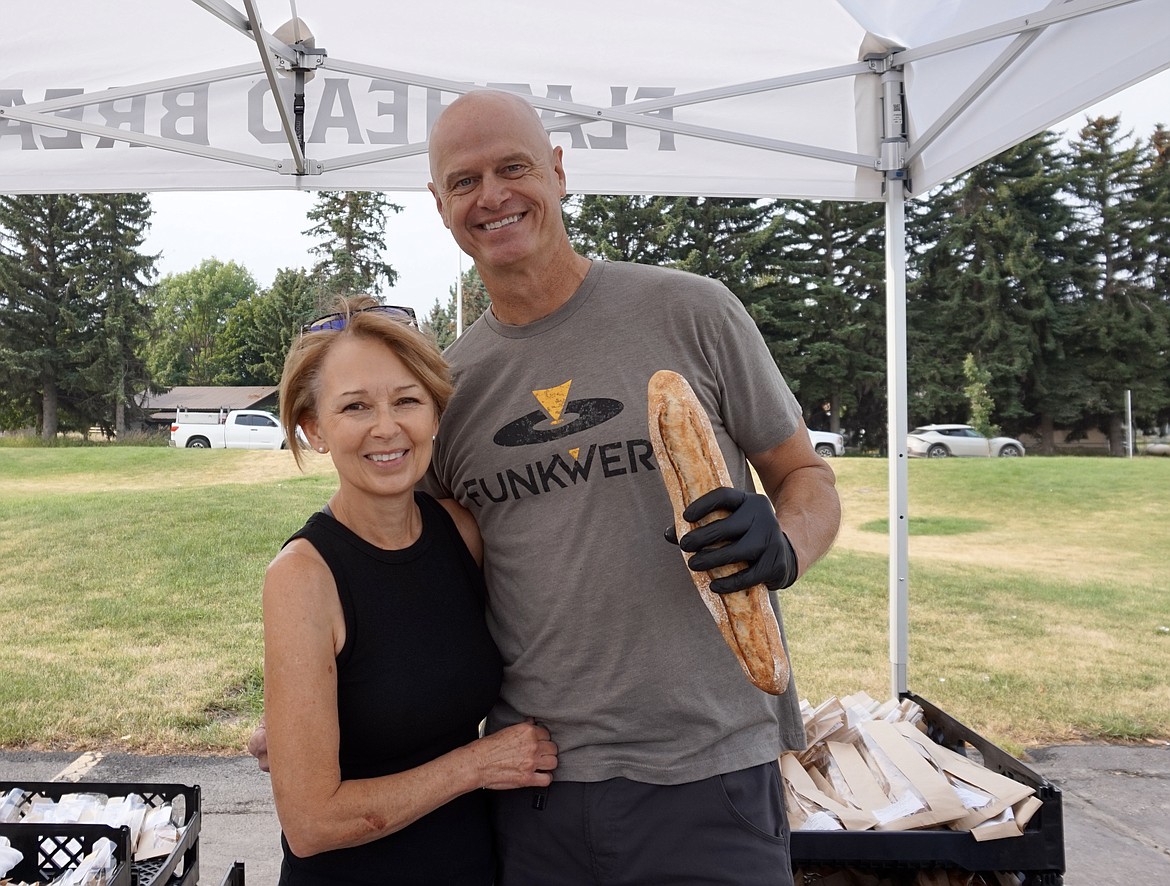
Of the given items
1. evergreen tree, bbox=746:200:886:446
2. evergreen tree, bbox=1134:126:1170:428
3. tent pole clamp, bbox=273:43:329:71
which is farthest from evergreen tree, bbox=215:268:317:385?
evergreen tree, bbox=1134:126:1170:428

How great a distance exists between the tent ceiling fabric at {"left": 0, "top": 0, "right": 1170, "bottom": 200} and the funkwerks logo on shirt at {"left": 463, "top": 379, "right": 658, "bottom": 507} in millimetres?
1979

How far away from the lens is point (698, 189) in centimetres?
338

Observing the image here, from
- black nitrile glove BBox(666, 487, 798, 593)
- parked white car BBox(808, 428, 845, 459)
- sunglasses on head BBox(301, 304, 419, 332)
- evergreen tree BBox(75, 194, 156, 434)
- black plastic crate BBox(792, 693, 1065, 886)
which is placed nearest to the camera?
black nitrile glove BBox(666, 487, 798, 593)

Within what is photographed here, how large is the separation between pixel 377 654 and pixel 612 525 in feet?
1.48

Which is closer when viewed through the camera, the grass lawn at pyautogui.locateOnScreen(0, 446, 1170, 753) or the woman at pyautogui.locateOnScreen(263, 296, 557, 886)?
the woman at pyautogui.locateOnScreen(263, 296, 557, 886)

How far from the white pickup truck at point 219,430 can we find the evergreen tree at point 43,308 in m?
1.97

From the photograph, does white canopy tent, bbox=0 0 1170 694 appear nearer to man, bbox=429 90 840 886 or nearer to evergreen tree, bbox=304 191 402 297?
man, bbox=429 90 840 886

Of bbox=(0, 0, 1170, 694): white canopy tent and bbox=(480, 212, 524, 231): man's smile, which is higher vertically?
bbox=(0, 0, 1170, 694): white canopy tent

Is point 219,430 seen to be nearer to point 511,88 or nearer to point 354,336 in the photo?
point 511,88

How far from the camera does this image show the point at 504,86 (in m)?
3.22

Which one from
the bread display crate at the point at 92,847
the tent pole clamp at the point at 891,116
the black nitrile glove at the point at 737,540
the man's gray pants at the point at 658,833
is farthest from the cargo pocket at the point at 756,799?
the tent pole clamp at the point at 891,116

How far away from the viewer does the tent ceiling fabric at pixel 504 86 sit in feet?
9.93

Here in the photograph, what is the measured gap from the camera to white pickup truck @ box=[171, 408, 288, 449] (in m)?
15.8

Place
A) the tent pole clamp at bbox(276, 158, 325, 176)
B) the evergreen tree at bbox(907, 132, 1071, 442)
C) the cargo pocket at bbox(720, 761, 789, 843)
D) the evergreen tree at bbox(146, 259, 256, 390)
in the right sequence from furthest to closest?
1. the evergreen tree at bbox(907, 132, 1071, 442)
2. the evergreen tree at bbox(146, 259, 256, 390)
3. the tent pole clamp at bbox(276, 158, 325, 176)
4. the cargo pocket at bbox(720, 761, 789, 843)
